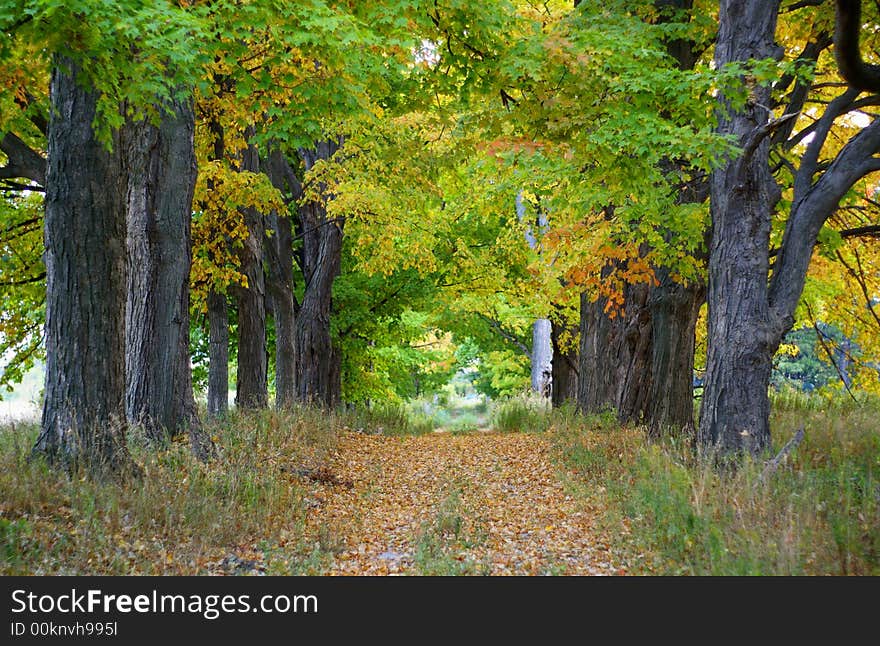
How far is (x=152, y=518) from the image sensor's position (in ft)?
21.6

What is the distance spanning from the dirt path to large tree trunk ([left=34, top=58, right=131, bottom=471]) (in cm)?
247

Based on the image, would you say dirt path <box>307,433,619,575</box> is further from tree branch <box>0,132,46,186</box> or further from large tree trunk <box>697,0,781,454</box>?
tree branch <box>0,132,46,186</box>

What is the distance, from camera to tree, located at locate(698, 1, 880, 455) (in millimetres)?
8633

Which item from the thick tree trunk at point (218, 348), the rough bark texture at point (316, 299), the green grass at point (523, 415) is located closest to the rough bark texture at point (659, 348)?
the green grass at point (523, 415)

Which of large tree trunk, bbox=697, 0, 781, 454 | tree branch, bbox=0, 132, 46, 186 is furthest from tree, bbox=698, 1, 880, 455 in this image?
tree branch, bbox=0, 132, 46, 186

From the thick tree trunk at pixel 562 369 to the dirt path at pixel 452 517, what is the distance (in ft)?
22.6

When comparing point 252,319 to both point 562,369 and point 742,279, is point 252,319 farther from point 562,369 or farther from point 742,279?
point 562,369

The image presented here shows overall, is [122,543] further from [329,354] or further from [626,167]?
[329,354]

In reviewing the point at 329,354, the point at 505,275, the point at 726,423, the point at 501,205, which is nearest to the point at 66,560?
the point at 726,423

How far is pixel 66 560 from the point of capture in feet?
18.5

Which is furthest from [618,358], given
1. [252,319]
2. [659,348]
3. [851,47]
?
[851,47]

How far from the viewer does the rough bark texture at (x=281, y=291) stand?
52.1ft

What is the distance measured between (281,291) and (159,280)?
6.43 meters
